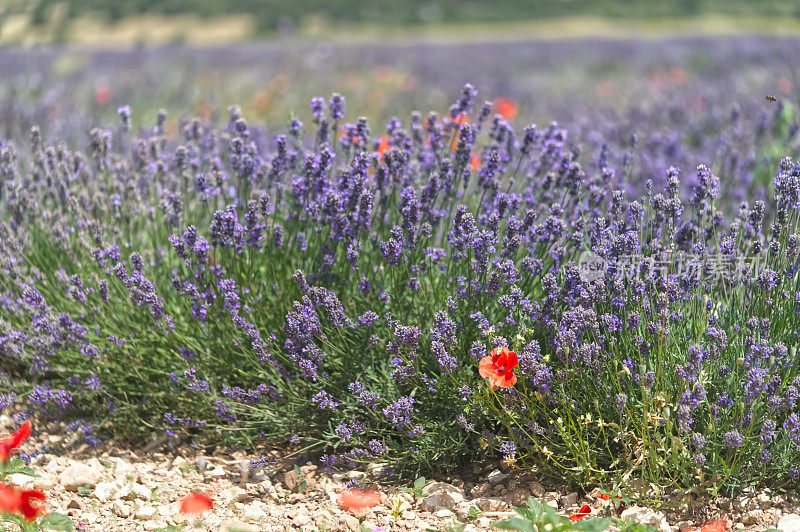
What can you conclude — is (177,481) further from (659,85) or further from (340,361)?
(659,85)

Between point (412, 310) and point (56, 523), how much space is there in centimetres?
127

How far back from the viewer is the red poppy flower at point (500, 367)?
2154 millimetres

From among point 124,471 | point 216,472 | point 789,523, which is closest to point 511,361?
point 789,523

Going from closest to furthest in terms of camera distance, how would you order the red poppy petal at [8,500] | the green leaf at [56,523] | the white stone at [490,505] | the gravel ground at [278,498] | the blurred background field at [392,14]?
the red poppy petal at [8,500], the green leaf at [56,523], the gravel ground at [278,498], the white stone at [490,505], the blurred background field at [392,14]

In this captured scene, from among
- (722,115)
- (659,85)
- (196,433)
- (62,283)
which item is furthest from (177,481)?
(659,85)

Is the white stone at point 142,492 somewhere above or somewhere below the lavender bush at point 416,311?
below

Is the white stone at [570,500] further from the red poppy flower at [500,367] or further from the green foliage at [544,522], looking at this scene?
the red poppy flower at [500,367]

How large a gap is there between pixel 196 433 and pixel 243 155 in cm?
108

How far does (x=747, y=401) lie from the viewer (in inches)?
81.7

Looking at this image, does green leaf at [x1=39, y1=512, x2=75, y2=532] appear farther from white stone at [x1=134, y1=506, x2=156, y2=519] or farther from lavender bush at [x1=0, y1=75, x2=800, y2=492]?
lavender bush at [x1=0, y1=75, x2=800, y2=492]

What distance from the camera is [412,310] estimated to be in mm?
2674

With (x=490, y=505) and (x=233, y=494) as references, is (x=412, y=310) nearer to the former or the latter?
(x=490, y=505)

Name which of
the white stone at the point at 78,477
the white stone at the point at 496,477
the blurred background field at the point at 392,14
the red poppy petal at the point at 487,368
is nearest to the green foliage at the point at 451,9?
the blurred background field at the point at 392,14

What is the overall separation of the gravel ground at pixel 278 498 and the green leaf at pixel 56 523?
0.19 meters
